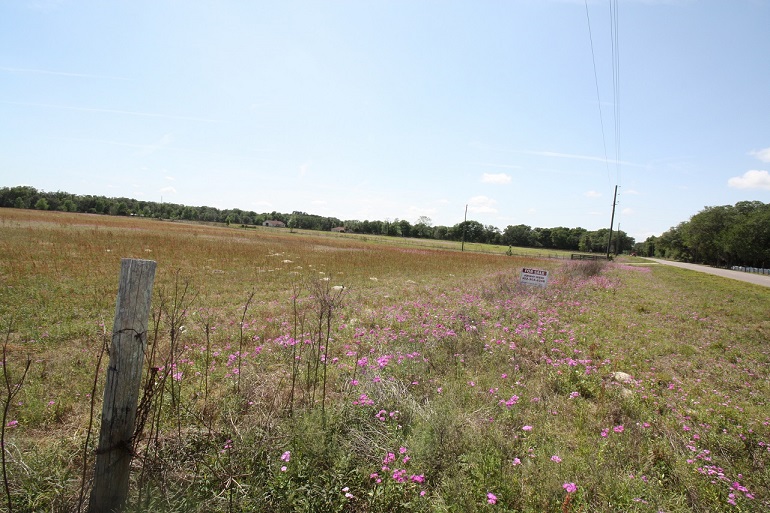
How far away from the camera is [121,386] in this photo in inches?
88.2

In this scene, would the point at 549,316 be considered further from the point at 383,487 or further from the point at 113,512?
the point at 113,512

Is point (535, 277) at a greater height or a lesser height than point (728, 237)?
lesser

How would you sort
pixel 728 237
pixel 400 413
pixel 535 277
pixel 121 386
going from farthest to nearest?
pixel 728 237, pixel 535 277, pixel 400 413, pixel 121 386

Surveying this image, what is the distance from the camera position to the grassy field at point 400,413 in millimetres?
2666

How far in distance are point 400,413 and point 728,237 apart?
8034cm

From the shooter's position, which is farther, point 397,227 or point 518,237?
point 397,227

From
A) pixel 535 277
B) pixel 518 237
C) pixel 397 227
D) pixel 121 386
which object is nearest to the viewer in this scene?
pixel 121 386

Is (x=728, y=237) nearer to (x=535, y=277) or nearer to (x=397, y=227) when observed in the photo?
(x=535, y=277)

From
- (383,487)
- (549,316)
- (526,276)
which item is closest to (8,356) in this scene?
(383,487)

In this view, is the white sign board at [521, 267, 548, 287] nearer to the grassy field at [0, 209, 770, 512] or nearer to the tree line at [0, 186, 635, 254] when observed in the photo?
the grassy field at [0, 209, 770, 512]

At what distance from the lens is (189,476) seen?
276cm

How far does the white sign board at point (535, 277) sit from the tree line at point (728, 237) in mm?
69751

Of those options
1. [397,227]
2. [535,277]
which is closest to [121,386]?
[535,277]

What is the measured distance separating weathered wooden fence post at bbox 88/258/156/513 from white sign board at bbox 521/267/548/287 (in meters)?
10.6
